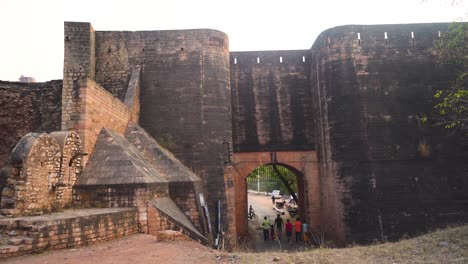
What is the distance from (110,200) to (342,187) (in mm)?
8215

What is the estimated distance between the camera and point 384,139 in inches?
477

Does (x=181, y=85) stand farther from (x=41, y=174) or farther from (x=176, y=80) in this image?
(x=41, y=174)

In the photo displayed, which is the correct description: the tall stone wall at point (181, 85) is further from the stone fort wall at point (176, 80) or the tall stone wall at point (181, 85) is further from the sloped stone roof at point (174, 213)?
the sloped stone roof at point (174, 213)

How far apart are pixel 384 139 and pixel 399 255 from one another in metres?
6.92

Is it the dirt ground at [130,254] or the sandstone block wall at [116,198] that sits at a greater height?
the sandstone block wall at [116,198]

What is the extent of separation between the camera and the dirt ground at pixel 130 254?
219 inches

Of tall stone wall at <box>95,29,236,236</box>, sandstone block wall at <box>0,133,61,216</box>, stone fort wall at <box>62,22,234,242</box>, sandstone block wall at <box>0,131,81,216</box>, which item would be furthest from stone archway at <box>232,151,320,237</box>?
sandstone block wall at <box>0,133,61,216</box>

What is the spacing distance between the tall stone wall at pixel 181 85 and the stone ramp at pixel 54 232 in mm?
5534

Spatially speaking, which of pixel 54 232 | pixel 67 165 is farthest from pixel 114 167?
pixel 54 232

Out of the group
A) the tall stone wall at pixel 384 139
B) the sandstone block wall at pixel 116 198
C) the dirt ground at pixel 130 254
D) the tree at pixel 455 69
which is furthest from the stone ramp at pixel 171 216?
the tree at pixel 455 69

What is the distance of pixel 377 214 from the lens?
37.9 feet

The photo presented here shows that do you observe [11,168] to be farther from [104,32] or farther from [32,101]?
[104,32]

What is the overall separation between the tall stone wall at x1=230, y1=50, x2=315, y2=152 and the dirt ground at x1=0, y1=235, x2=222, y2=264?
25.6 ft

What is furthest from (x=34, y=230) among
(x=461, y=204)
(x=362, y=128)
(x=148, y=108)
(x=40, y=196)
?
(x=461, y=204)
